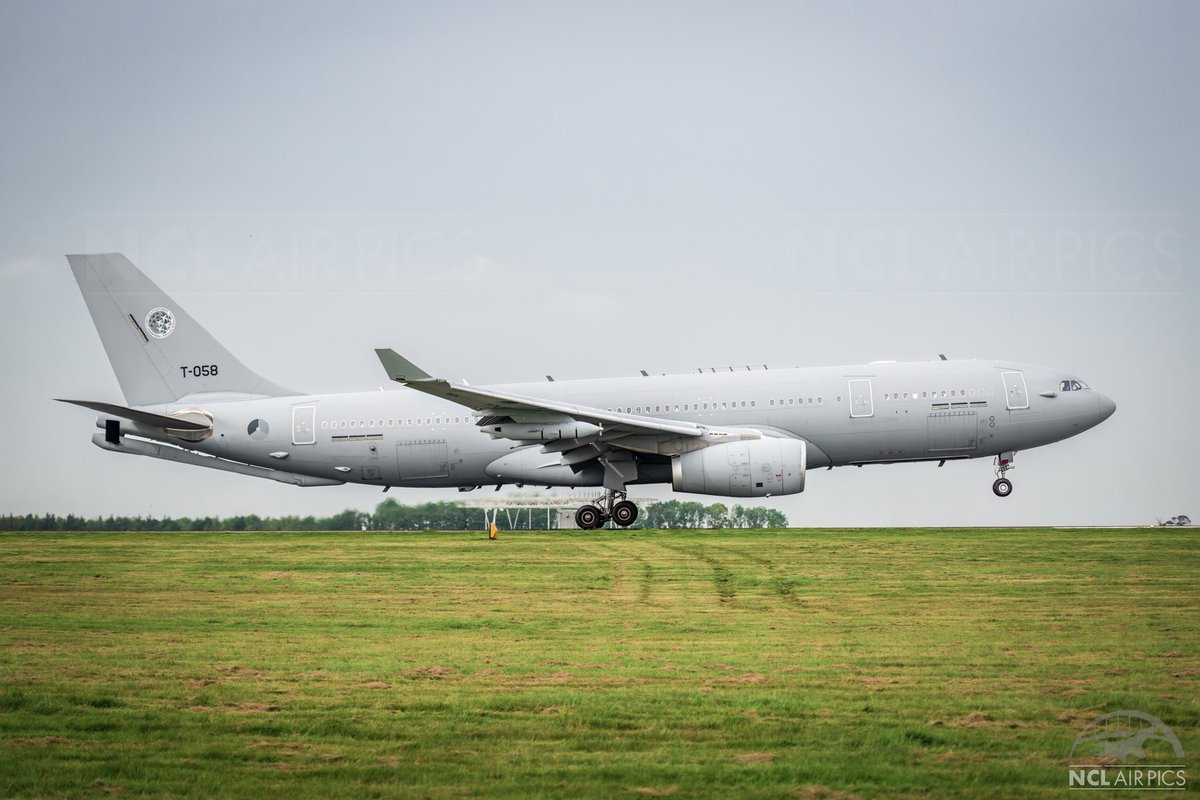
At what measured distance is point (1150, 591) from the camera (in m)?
16.4

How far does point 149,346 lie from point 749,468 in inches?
717

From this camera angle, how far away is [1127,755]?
340 inches

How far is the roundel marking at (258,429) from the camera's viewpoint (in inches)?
1369

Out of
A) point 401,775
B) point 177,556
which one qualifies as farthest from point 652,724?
point 177,556

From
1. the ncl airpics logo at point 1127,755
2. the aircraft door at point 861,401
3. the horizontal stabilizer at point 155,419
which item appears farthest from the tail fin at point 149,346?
the ncl airpics logo at point 1127,755

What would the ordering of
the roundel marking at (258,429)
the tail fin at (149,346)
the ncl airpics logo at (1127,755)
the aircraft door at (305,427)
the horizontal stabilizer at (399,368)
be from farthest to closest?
the tail fin at (149,346) < the roundel marking at (258,429) < the aircraft door at (305,427) < the horizontal stabilizer at (399,368) < the ncl airpics logo at (1127,755)

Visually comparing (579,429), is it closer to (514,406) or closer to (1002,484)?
(514,406)

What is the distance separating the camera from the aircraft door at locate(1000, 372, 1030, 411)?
31391 millimetres

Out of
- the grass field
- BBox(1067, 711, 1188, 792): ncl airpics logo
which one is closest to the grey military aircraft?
the grass field

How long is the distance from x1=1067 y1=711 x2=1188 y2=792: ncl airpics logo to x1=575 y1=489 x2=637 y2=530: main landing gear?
2291cm

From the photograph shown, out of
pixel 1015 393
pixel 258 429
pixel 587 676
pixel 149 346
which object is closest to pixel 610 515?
pixel 258 429

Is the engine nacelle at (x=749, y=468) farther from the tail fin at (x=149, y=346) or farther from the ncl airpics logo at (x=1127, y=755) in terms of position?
the ncl airpics logo at (x=1127, y=755)

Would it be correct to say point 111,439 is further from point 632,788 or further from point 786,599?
point 632,788

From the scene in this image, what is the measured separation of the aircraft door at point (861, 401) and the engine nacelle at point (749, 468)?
2088mm
